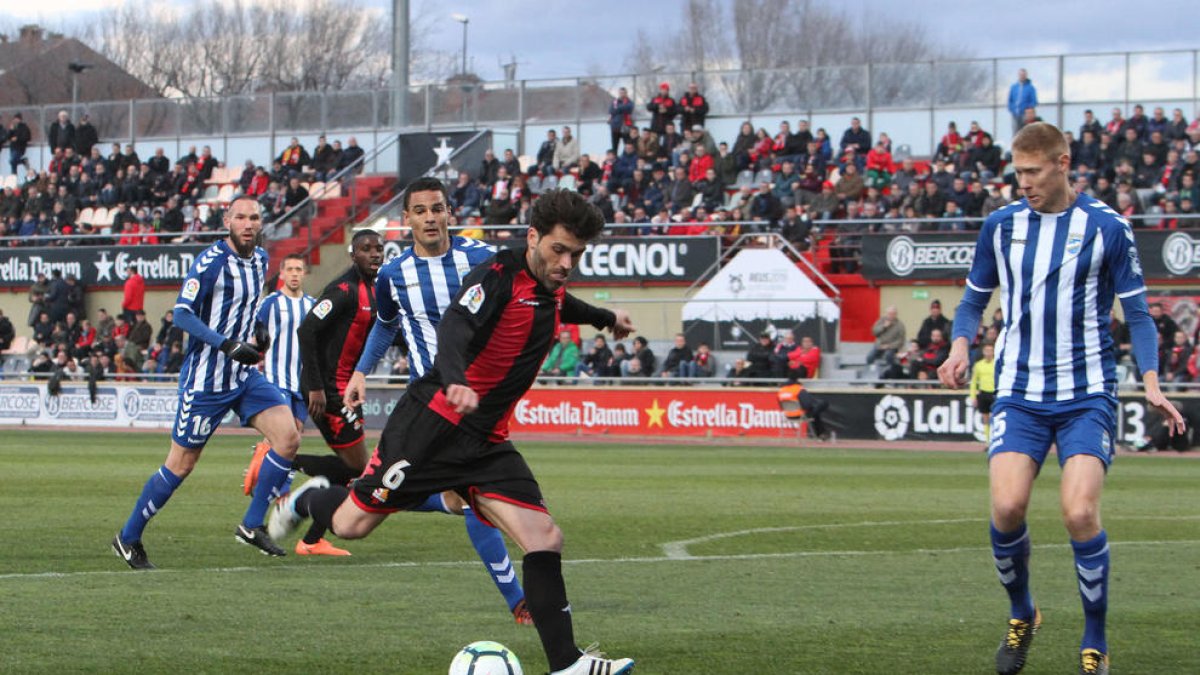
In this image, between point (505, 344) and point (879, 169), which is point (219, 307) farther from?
point (879, 169)

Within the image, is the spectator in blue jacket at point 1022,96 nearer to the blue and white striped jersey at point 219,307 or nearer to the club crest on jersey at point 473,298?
the blue and white striped jersey at point 219,307

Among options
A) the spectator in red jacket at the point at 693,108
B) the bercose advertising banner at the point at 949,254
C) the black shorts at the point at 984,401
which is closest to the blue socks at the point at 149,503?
the black shorts at the point at 984,401

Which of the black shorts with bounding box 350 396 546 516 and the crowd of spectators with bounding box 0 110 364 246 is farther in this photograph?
the crowd of spectators with bounding box 0 110 364 246

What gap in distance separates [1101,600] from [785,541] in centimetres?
535

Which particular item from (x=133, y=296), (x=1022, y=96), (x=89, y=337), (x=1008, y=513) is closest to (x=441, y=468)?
(x=1008, y=513)

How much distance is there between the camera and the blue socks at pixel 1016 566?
691 cm

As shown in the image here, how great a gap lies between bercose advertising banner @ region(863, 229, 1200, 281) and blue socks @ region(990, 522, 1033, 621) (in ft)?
72.9

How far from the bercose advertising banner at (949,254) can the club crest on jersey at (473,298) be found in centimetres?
2319

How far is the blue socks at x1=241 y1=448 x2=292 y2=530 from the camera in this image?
36.2ft

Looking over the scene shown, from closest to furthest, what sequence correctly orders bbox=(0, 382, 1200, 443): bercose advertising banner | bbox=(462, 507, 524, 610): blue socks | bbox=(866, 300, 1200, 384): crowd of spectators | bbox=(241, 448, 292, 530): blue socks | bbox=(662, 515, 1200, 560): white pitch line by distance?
bbox=(462, 507, 524, 610): blue socks
bbox=(241, 448, 292, 530): blue socks
bbox=(662, 515, 1200, 560): white pitch line
bbox=(866, 300, 1200, 384): crowd of spectators
bbox=(0, 382, 1200, 443): bercose advertising banner

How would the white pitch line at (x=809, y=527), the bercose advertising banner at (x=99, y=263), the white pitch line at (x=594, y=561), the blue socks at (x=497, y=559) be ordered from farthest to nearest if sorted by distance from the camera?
the bercose advertising banner at (x=99, y=263), the white pitch line at (x=809, y=527), the white pitch line at (x=594, y=561), the blue socks at (x=497, y=559)

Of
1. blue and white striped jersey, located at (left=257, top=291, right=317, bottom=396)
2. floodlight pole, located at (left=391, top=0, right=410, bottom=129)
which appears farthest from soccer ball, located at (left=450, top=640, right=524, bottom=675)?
floodlight pole, located at (left=391, top=0, right=410, bottom=129)

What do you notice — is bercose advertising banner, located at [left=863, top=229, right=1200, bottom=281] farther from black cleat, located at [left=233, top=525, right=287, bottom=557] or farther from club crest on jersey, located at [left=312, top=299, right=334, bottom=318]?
black cleat, located at [left=233, top=525, right=287, bottom=557]

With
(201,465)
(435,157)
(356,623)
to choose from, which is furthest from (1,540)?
(435,157)
